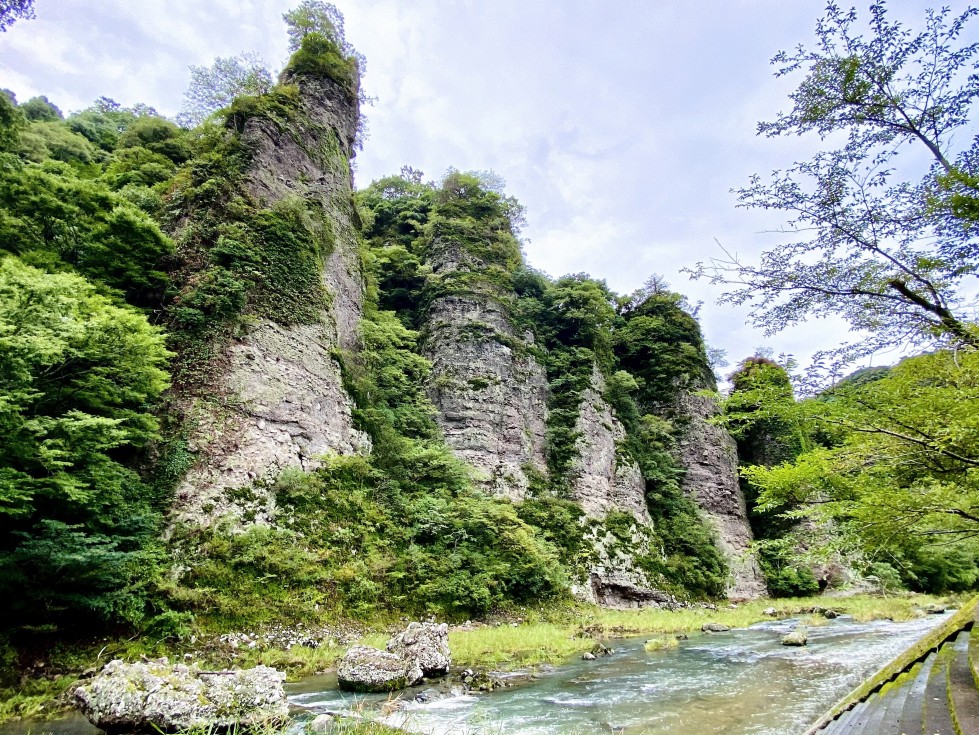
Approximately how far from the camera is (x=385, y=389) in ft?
65.8

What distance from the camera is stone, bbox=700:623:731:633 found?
15377 mm

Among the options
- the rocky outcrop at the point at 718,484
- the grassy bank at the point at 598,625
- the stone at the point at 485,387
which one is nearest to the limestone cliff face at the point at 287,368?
the stone at the point at 485,387

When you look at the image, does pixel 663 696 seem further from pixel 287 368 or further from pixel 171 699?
pixel 287 368

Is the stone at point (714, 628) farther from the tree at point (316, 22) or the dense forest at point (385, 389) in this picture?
the tree at point (316, 22)

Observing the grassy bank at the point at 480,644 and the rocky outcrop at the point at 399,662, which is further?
the rocky outcrop at the point at 399,662

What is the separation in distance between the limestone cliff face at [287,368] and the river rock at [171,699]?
5.55 meters

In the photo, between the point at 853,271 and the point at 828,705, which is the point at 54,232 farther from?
the point at 828,705

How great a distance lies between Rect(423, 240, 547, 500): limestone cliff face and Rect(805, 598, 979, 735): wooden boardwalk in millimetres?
15218

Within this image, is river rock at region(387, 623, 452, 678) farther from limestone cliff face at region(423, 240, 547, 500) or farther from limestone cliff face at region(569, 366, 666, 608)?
limestone cliff face at region(569, 366, 666, 608)

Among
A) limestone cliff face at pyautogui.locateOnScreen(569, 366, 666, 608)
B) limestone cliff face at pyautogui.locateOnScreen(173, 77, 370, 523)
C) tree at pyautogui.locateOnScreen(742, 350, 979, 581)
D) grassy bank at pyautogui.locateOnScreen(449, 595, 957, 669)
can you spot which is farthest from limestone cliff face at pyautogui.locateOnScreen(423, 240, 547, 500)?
tree at pyautogui.locateOnScreen(742, 350, 979, 581)

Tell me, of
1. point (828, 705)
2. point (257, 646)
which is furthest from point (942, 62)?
point (257, 646)

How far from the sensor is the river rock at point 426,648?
28.9 ft

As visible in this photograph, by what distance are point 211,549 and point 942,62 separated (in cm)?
1496

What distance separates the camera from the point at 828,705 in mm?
6824
